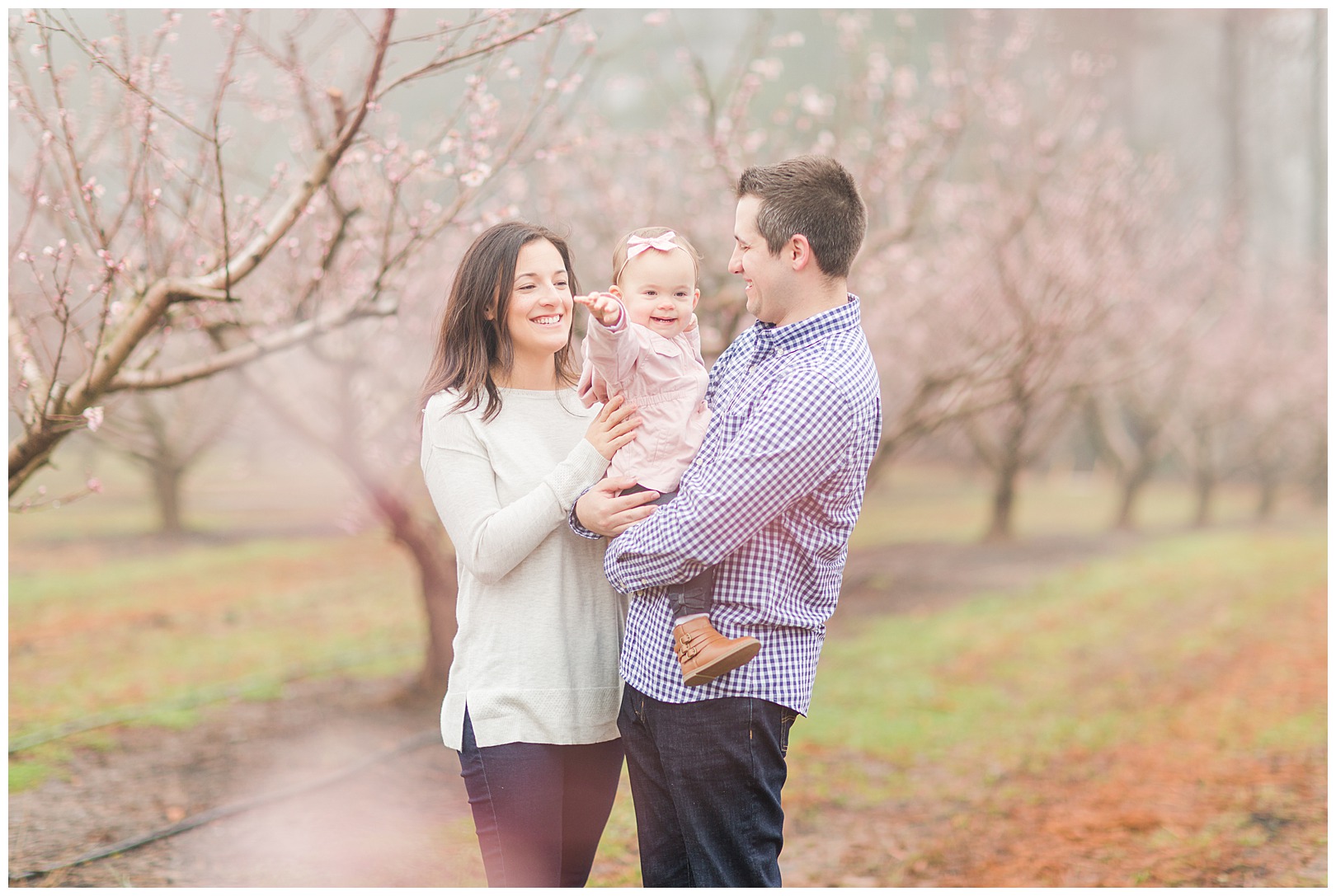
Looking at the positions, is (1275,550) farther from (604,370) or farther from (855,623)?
(604,370)

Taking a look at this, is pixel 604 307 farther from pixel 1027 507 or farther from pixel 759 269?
pixel 1027 507

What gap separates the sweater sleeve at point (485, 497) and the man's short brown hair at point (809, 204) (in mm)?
522

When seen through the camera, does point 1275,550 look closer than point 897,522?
Yes

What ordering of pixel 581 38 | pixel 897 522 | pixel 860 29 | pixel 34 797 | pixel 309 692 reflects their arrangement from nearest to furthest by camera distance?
pixel 581 38, pixel 34 797, pixel 860 29, pixel 309 692, pixel 897 522

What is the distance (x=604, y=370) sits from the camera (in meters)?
1.93

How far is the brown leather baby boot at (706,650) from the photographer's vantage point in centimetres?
176

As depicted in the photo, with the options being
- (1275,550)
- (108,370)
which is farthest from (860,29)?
(1275,550)

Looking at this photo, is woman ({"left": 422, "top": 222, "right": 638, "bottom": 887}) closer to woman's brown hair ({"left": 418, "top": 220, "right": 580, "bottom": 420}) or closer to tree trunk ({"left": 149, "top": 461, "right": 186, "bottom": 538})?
woman's brown hair ({"left": 418, "top": 220, "right": 580, "bottom": 420})

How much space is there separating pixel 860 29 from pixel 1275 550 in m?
10.8

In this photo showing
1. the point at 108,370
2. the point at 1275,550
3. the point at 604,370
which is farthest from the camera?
the point at 1275,550

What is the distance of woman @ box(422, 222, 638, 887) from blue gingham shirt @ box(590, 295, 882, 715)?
13 centimetres

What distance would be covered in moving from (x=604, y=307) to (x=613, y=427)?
0.24 m

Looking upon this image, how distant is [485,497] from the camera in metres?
1.95

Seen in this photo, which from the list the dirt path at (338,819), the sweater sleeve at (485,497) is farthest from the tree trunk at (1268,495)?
the sweater sleeve at (485,497)
